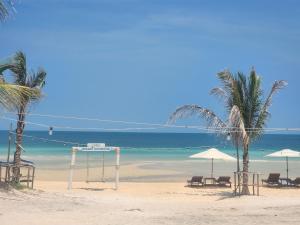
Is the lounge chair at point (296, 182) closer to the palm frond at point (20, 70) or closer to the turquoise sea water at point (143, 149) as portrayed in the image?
the turquoise sea water at point (143, 149)

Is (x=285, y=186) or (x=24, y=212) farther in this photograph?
(x=285, y=186)

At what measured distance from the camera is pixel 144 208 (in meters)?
13.9

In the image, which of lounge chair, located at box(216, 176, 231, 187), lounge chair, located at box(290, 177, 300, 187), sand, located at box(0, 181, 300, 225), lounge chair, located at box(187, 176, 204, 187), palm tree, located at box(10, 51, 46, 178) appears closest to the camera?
sand, located at box(0, 181, 300, 225)

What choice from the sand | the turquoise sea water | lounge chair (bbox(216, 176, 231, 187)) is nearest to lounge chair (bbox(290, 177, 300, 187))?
the turquoise sea water

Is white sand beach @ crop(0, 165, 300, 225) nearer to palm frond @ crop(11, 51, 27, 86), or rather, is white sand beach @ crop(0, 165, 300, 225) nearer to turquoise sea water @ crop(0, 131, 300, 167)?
turquoise sea water @ crop(0, 131, 300, 167)

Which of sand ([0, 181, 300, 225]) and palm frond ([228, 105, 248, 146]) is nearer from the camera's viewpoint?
A: sand ([0, 181, 300, 225])

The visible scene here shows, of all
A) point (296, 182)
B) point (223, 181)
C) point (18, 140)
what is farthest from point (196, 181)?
point (18, 140)

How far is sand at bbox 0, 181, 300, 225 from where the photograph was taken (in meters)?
11.5

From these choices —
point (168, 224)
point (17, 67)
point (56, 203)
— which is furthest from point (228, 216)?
point (17, 67)

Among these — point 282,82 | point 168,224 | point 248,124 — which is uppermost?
point 282,82

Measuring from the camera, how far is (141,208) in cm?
1388

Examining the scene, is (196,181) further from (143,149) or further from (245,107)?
(143,149)

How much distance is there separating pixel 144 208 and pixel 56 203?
2.42 m

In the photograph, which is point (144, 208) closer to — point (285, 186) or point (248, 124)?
point (248, 124)
